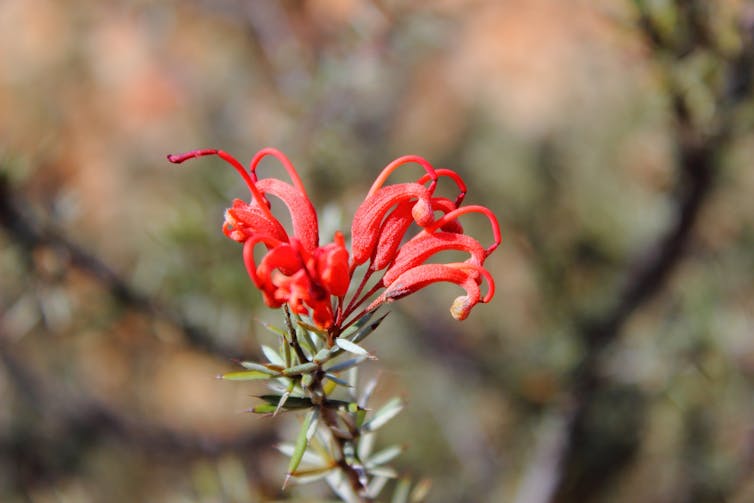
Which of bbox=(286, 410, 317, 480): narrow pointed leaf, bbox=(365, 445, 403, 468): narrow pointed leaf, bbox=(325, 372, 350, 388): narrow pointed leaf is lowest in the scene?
bbox=(365, 445, 403, 468): narrow pointed leaf

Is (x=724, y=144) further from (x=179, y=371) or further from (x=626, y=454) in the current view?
(x=179, y=371)

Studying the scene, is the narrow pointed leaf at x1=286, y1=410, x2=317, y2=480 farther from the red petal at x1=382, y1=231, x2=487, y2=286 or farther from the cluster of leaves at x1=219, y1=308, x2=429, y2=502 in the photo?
the red petal at x1=382, y1=231, x2=487, y2=286

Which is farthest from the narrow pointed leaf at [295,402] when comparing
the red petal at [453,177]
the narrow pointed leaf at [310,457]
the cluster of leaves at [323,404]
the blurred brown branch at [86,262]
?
the blurred brown branch at [86,262]

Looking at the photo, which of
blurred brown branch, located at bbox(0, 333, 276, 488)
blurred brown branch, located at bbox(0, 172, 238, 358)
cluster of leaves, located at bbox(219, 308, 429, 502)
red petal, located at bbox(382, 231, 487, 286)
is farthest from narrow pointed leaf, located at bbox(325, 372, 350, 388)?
blurred brown branch, located at bbox(0, 333, 276, 488)

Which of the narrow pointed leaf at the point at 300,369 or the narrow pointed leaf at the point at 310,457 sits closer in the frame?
the narrow pointed leaf at the point at 300,369

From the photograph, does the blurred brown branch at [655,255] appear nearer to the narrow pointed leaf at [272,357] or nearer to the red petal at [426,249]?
the red petal at [426,249]

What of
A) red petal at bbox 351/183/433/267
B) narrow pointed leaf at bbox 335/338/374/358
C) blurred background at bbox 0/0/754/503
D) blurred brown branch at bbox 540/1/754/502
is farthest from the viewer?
blurred background at bbox 0/0/754/503

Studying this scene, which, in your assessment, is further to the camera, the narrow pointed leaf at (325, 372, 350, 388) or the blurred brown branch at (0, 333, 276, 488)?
the blurred brown branch at (0, 333, 276, 488)

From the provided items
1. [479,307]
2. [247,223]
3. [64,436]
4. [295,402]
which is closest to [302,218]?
[247,223]

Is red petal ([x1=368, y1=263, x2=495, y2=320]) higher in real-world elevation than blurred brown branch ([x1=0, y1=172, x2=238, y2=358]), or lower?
higher
